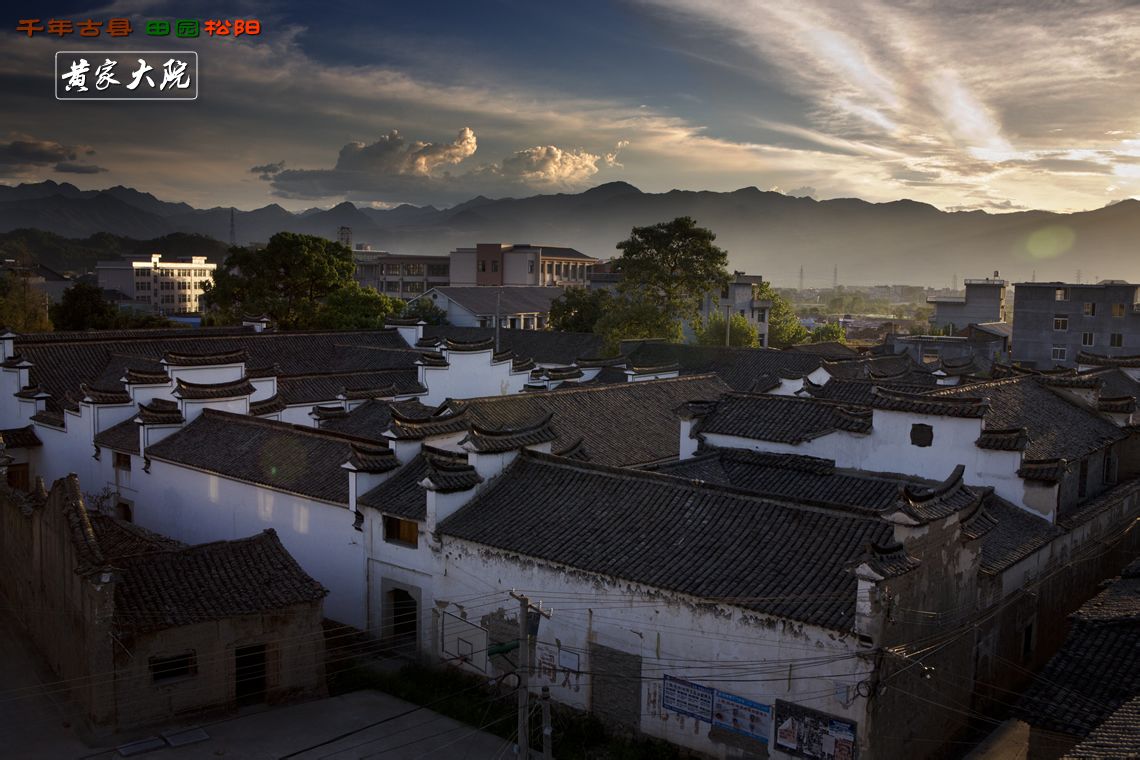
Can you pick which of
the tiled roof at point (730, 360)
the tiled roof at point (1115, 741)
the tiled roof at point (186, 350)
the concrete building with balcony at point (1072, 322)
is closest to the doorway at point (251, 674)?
the tiled roof at point (1115, 741)

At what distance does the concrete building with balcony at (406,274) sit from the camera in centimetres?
10575

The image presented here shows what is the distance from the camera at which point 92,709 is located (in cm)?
1461

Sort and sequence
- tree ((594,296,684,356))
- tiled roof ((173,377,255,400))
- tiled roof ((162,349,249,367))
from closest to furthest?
1. tiled roof ((173,377,255,400))
2. tiled roof ((162,349,249,367))
3. tree ((594,296,684,356))

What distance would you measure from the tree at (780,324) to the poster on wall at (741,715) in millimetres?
53936

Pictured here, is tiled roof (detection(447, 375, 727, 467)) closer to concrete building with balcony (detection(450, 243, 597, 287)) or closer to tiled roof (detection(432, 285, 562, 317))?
tiled roof (detection(432, 285, 562, 317))

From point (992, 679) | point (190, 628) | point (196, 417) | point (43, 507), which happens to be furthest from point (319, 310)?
point (992, 679)

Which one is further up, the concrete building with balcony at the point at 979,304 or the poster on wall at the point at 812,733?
the concrete building with balcony at the point at 979,304

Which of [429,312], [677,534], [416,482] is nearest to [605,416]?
[416,482]

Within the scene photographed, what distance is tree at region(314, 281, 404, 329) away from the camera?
154ft

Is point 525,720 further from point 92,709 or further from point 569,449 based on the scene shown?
point 569,449

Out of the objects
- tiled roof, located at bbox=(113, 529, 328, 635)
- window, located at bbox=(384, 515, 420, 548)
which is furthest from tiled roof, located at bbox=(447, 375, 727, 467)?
tiled roof, located at bbox=(113, 529, 328, 635)

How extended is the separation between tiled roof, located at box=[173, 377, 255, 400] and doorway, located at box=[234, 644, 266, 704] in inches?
438

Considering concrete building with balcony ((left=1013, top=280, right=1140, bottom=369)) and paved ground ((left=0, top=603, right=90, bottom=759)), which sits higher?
concrete building with balcony ((left=1013, top=280, right=1140, bottom=369))

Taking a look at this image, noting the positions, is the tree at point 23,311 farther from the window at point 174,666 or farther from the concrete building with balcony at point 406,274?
the concrete building with balcony at point 406,274
